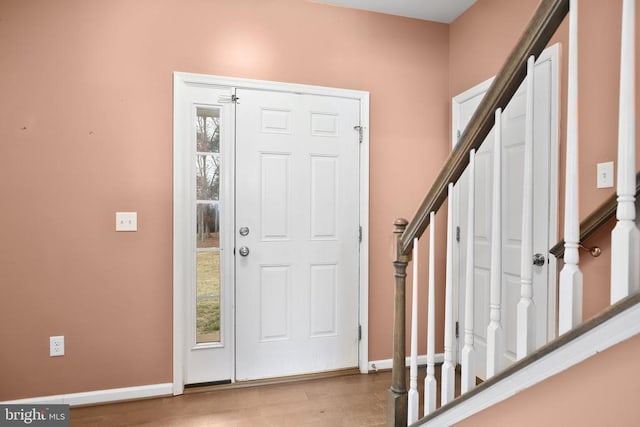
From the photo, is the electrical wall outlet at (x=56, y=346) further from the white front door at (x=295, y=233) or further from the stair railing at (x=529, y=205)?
the stair railing at (x=529, y=205)

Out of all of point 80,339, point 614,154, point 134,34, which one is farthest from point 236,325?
point 614,154

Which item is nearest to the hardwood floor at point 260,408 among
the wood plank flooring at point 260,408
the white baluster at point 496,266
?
the wood plank flooring at point 260,408

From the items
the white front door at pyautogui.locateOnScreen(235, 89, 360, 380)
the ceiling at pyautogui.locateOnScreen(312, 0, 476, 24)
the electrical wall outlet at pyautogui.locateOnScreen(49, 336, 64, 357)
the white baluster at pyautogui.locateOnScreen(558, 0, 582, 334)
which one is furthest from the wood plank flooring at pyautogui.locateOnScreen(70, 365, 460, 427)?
the ceiling at pyautogui.locateOnScreen(312, 0, 476, 24)

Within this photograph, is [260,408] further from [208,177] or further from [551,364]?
[551,364]

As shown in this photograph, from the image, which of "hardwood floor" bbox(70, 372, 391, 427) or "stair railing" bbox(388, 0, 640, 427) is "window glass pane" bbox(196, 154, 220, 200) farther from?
"stair railing" bbox(388, 0, 640, 427)

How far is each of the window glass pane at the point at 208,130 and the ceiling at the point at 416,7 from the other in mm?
1182

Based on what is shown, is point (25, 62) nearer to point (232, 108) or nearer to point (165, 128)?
point (165, 128)

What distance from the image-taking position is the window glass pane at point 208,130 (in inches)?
95.9

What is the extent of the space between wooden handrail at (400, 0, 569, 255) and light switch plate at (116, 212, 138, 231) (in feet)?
6.10

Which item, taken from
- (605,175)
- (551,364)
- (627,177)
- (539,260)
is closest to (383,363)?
(539,260)

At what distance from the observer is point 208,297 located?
2.45 meters

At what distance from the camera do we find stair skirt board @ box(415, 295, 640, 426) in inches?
27.0

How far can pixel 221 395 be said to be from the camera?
7.59 ft

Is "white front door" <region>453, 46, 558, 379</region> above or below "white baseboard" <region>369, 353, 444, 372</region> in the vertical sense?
above
